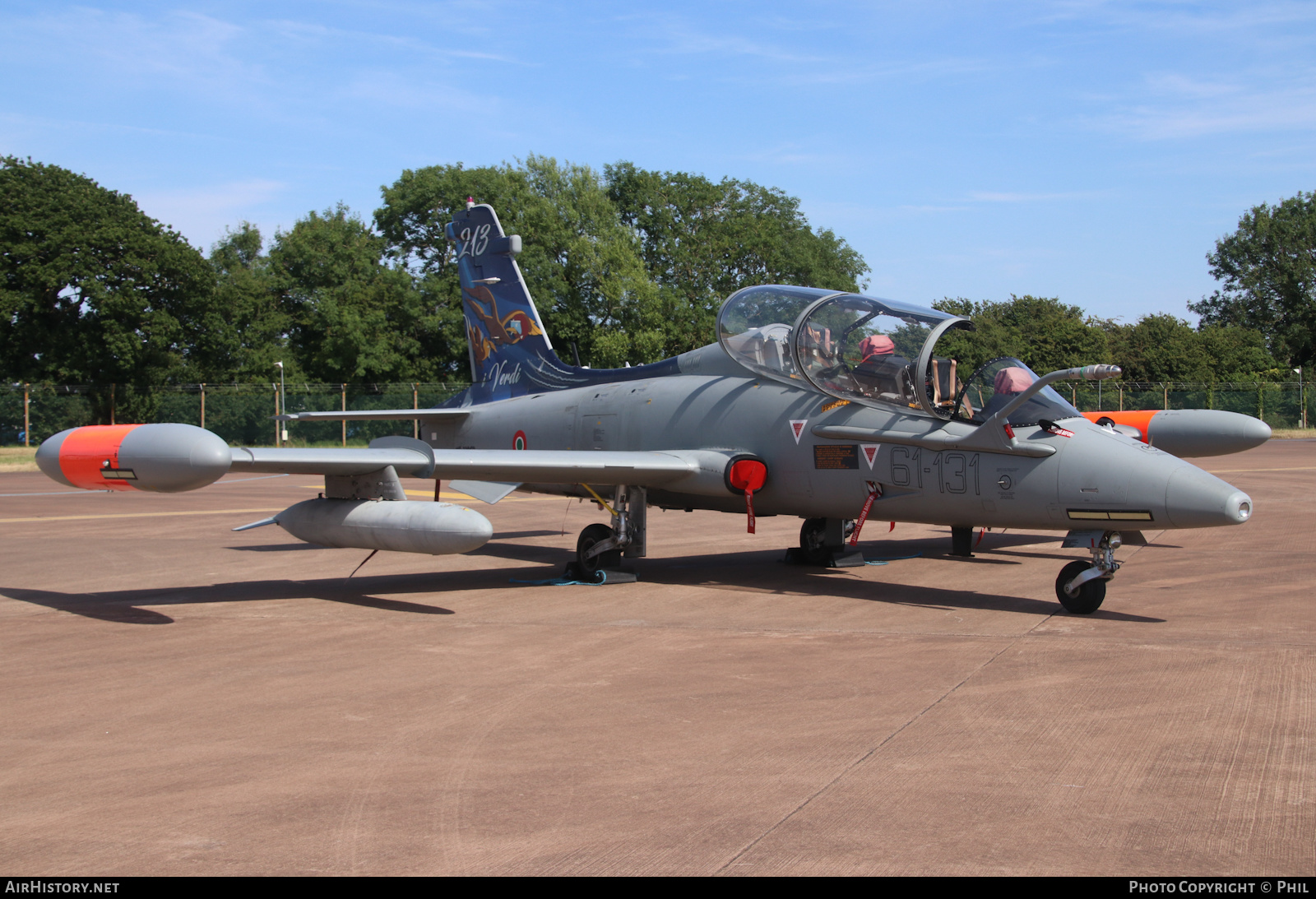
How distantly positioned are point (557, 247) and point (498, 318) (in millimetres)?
45664

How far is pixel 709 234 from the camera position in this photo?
6706 centimetres

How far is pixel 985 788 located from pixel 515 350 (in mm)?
11382

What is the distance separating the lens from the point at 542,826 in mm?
4273

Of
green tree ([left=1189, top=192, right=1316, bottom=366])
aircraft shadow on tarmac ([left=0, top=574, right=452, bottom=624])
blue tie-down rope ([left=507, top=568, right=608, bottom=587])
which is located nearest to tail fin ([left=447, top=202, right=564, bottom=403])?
blue tie-down rope ([left=507, top=568, right=608, bottom=587])

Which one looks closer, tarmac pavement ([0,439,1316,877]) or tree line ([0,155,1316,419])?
tarmac pavement ([0,439,1316,877])

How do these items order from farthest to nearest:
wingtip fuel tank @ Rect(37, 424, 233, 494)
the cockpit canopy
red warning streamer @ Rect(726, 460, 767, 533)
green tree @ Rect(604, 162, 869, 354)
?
green tree @ Rect(604, 162, 869, 354) < red warning streamer @ Rect(726, 460, 767, 533) < the cockpit canopy < wingtip fuel tank @ Rect(37, 424, 233, 494)

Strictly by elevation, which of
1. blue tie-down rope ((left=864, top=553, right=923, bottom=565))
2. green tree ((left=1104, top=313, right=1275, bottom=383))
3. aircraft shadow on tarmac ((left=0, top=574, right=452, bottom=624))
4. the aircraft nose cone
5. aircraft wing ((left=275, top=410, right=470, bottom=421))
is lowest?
aircraft shadow on tarmac ((left=0, top=574, right=452, bottom=624))

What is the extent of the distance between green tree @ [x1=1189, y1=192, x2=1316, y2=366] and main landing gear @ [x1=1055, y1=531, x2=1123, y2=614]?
267 feet

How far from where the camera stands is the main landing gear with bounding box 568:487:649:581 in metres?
11.5

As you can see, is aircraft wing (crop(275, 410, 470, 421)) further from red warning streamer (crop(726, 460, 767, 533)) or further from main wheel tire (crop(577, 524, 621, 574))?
red warning streamer (crop(726, 460, 767, 533))

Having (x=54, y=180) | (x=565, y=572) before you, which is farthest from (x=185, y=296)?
(x=565, y=572)

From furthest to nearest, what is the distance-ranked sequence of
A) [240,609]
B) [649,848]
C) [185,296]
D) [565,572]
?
A: [185,296]
[565,572]
[240,609]
[649,848]

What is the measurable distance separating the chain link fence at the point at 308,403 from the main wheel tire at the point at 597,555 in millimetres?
29262

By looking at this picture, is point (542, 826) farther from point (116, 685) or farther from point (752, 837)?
point (116, 685)
